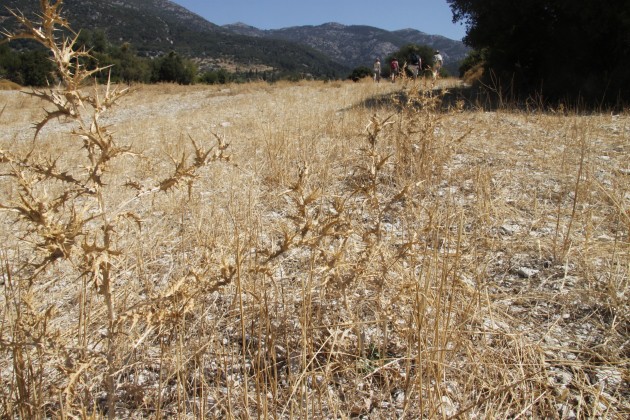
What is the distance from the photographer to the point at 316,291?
2.13 meters

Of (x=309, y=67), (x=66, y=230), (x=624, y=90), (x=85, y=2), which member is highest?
(x=85, y=2)

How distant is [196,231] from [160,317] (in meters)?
1.63

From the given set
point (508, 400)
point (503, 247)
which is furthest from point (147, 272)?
point (503, 247)

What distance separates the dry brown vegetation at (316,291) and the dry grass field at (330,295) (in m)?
0.01

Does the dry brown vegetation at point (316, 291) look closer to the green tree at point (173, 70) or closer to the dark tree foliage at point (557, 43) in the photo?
the dark tree foliage at point (557, 43)

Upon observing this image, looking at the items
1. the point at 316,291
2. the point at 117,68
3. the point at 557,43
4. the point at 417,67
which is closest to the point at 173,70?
the point at 117,68

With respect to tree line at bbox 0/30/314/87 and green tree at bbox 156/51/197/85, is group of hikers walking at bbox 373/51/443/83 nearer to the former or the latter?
tree line at bbox 0/30/314/87

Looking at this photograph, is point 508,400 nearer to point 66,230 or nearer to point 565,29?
point 66,230

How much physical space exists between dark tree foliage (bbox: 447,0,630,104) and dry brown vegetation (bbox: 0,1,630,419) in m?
6.29

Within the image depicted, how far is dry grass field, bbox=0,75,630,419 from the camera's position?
1331mm

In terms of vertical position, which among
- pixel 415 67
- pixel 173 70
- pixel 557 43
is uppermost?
pixel 173 70

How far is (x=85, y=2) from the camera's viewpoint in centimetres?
11331

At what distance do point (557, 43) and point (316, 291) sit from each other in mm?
11446

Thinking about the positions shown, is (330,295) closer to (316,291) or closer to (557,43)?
(316,291)
